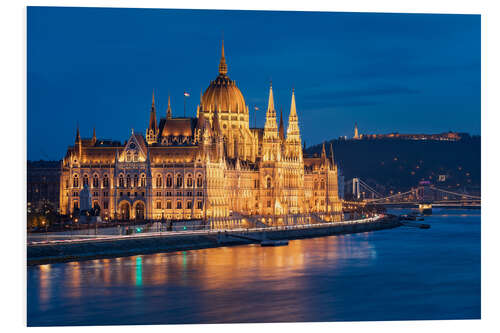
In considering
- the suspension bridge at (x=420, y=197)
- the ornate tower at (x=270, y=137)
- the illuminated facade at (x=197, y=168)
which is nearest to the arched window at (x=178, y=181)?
the illuminated facade at (x=197, y=168)

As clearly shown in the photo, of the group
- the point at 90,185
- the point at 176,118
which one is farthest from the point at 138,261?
the point at 176,118

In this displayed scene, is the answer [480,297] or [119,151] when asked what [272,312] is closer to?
[480,297]

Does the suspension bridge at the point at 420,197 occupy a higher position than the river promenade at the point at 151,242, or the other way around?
the suspension bridge at the point at 420,197

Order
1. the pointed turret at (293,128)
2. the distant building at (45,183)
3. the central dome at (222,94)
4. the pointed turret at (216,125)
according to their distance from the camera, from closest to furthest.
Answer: the pointed turret at (216,125), the central dome at (222,94), the distant building at (45,183), the pointed turret at (293,128)

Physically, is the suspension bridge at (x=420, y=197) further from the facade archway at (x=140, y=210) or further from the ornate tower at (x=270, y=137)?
the facade archway at (x=140, y=210)

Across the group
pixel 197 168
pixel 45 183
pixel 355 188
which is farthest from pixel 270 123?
pixel 355 188

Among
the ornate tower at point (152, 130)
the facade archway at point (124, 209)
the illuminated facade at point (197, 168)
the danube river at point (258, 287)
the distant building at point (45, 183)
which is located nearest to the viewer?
the danube river at point (258, 287)
